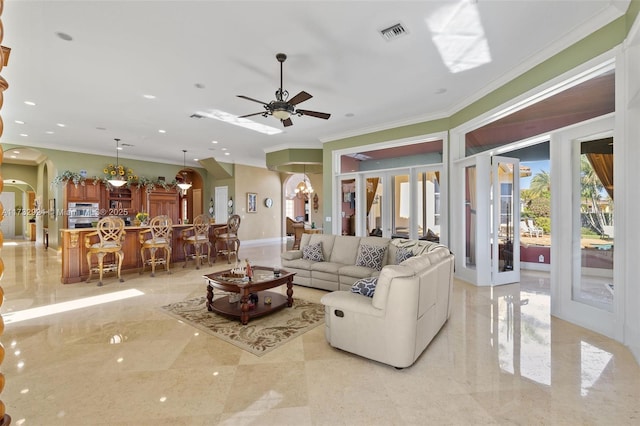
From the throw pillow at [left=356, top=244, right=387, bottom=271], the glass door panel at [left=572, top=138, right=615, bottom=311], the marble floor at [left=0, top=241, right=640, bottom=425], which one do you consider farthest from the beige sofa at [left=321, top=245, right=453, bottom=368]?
the glass door panel at [left=572, top=138, right=615, bottom=311]

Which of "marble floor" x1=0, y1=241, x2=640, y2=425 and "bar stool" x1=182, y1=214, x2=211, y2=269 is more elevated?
"bar stool" x1=182, y1=214, x2=211, y2=269

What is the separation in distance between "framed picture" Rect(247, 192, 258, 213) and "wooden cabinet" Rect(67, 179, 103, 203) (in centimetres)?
473

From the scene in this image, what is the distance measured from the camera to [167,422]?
208 centimetres

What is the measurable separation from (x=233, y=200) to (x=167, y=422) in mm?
9726

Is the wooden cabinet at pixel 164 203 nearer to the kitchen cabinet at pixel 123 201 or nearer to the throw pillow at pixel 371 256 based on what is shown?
the kitchen cabinet at pixel 123 201

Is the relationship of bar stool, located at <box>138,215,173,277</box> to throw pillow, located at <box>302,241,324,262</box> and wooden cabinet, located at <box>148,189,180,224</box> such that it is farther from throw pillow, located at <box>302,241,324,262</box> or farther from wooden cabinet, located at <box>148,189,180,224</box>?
wooden cabinet, located at <box>148,189,180,224</box>

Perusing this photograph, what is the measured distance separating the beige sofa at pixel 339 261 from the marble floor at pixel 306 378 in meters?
1.27

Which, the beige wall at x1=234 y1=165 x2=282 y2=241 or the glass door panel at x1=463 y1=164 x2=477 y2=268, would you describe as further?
the beige wall at x1=234 y1=165 x2=282 y2=241

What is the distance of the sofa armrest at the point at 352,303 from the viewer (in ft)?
9.25

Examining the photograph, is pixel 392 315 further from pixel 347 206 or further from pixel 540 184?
pixel 540 184

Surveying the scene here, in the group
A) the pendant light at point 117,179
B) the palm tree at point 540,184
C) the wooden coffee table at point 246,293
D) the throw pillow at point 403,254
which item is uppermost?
the pendant light at point 117,179

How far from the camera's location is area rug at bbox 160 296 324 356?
10.7 feet

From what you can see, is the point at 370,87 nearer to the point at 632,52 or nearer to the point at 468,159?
the point at 468,159

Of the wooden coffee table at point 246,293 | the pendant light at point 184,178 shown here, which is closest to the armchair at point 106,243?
the wooden coffee table at point 246,293
